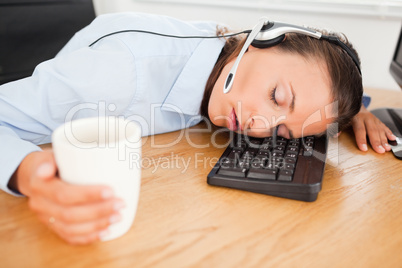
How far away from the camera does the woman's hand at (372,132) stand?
2.21ft

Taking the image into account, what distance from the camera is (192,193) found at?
0.47m

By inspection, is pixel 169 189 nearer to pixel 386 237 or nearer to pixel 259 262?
pixel 259 262

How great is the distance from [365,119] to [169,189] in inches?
20.8

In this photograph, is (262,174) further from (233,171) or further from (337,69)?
(337,69)

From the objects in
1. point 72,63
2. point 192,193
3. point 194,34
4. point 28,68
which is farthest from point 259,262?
point 28,68

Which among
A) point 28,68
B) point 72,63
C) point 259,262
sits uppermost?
point 72,63

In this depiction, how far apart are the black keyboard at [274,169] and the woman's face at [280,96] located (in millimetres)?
37

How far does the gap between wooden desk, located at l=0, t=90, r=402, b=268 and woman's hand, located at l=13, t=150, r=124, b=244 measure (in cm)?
2

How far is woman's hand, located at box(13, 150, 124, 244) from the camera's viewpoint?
319 mm

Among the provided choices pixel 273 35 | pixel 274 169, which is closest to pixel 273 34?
pixel 273 35

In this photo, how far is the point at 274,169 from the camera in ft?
1.64

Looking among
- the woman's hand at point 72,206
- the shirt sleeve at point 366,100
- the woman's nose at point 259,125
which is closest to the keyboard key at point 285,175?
the woman's nose at point 259,125

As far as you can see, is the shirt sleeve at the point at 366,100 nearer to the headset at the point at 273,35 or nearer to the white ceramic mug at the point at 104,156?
the headset at the point at 273,35

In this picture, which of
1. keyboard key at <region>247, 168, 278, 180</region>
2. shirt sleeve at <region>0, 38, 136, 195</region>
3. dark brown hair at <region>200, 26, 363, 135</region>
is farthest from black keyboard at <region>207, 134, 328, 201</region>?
shirt sleeve at <region>0, 38, 136, 195</region>
